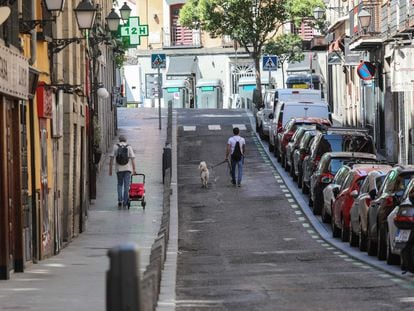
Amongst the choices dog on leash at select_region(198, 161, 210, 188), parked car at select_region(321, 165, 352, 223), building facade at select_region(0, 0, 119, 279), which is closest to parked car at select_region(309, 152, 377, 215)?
parked car at select_region(321, 165, 352, 223)

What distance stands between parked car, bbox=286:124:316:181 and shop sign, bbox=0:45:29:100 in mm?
21022

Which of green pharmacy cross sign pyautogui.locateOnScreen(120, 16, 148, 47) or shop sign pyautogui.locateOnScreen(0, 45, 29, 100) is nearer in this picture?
shop sign pyautogui.locateOnScreen(0, 45, 29, 100)

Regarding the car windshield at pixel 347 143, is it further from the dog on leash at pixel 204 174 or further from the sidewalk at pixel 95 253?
the sidewalk at pixel 95 253

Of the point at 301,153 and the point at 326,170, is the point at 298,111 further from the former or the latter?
the point at 326,170

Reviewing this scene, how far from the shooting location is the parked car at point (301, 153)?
38.3 metres

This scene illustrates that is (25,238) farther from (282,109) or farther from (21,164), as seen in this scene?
(282,109)

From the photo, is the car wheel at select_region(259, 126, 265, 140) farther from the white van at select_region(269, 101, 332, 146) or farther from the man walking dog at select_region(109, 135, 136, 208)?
the man walking dog at select_region(109, 135, 136, 208)

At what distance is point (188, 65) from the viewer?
100688 millimetres

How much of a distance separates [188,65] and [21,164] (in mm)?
81094

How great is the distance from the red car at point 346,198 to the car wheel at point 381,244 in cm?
397

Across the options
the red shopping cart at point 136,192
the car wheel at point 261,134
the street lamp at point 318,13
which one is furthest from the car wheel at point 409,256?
the street lamp at point 318,13

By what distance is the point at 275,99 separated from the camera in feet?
169

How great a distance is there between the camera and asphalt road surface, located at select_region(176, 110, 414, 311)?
15.0m

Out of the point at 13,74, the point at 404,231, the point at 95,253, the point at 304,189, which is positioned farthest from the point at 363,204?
the point at 304,189
